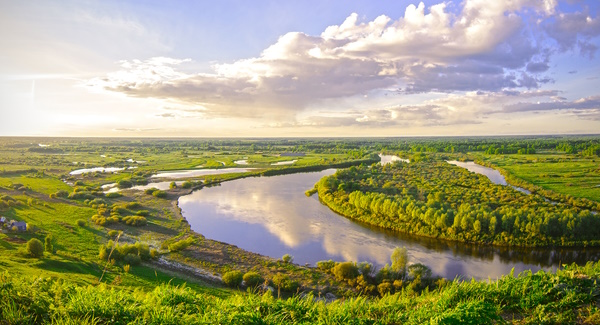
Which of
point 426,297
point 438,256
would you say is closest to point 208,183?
point 438,256

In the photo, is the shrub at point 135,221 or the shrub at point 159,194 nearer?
the shrub at point 135,221

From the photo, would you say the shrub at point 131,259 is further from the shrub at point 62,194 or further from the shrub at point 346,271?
the shrub at point 62,194

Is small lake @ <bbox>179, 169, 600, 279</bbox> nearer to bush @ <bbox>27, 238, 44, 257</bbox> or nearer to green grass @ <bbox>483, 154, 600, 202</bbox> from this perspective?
bush @ <bbox>27, 238, 44, 257</bbox>

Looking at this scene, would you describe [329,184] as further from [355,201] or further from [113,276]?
[113,276]

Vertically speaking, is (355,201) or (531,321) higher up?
(531,321)

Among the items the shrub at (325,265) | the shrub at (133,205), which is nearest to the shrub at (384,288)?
the shrub at (325,265)

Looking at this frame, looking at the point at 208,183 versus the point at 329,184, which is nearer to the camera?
the point at 329,184

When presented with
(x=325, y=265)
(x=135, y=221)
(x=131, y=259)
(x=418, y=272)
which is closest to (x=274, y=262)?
(x=325, y=265)
